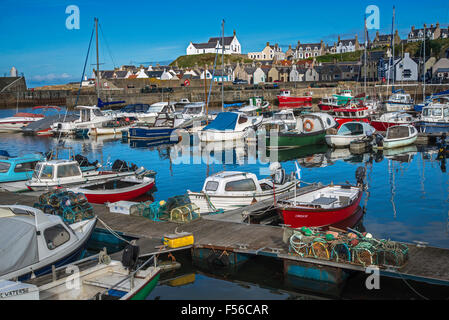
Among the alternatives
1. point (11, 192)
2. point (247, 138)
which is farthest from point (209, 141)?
point (11, 192)

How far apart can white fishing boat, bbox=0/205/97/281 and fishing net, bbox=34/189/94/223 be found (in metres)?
2.42

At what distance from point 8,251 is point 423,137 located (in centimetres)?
3800

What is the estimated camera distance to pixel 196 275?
1465 cm

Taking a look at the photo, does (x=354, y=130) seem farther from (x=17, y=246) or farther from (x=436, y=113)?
(x=17, y=246)

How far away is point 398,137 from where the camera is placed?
40.3m

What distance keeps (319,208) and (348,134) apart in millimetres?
26092

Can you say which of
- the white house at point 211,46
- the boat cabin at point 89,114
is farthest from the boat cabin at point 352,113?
the white house at point 211,46

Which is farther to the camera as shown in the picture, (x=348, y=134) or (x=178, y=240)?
(x=348, y=134)

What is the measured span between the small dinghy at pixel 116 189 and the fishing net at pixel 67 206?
11.6 feet

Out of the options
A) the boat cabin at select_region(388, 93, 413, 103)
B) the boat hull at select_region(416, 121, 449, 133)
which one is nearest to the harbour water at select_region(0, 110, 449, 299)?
the boat hull at select_region(416, 121, 449, 133)

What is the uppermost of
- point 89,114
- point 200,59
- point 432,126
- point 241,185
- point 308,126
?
point 200,59

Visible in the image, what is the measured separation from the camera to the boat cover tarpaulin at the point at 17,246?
1226 centimetres

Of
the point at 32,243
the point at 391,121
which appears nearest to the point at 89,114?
the point at 391,121

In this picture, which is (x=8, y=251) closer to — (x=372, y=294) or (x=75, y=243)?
(x=75, y=243)
